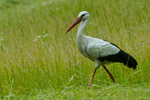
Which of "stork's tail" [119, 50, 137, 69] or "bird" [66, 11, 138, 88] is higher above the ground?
"bird" [66, 11, 138, 88]

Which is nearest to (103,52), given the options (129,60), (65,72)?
(129,60)

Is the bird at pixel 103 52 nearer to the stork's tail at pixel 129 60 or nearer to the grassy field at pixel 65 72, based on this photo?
the stork's tail at pixel 129 60

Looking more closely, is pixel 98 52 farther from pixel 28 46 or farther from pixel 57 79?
pixel 28 46

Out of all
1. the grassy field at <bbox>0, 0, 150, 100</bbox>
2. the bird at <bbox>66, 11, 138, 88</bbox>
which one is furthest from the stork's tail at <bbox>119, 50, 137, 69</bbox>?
the grassy field at <bbox>0, 0, 150, 100</bbox>

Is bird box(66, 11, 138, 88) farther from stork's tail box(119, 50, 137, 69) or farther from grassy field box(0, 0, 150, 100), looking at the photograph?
grassy field box(0, 0, 150, 100)

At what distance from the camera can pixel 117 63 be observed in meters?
5.54

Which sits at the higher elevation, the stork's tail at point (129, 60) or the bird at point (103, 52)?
the bird at point (103, 52)

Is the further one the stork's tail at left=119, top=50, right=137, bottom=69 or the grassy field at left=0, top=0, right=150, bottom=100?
the stork's tail at left=119, top=50, right=137, bottom=69

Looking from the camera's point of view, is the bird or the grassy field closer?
the grassy field

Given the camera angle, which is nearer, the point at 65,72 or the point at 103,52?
the point at 103,52

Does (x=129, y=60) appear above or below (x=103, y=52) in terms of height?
below

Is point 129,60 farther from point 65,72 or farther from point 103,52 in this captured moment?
point 65,72

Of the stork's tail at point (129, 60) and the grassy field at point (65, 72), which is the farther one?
the stork's tail at point (129, 60)

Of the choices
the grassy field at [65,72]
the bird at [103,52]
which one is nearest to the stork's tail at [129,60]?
the bird at [103,52]
